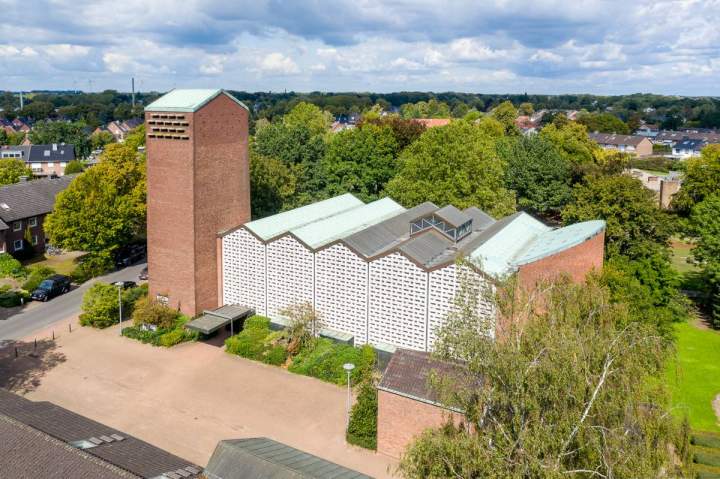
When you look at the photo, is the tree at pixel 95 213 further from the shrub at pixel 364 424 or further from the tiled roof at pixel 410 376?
the tiled roof at pixel 410 376

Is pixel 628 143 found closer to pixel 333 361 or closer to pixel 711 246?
pixel 711 246

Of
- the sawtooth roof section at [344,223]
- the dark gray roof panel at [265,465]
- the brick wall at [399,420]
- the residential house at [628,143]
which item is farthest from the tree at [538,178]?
the residential house at [628,143]

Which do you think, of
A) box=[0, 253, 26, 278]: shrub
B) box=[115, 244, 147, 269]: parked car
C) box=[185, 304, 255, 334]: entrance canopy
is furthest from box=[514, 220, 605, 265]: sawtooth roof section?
box=[0, 253, 26, 278]: shrub

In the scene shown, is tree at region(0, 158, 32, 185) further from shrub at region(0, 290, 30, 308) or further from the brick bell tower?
the brick bell tower

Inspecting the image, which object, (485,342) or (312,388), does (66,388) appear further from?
(485,342)

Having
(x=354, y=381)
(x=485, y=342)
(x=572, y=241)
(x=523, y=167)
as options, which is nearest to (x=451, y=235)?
→ (x=572, y=241)

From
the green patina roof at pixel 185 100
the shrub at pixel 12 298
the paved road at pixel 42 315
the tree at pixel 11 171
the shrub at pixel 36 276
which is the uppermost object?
the green patina roof at pixel 185 100
